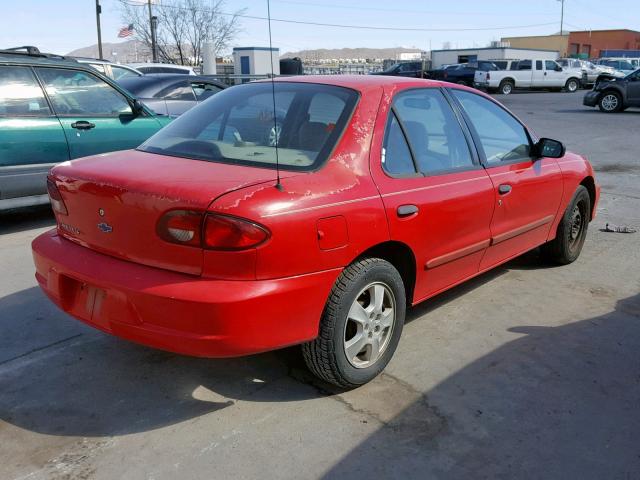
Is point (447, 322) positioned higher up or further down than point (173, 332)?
further down

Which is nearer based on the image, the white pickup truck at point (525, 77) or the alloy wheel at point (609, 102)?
the alloy wheel at point (609, 102)

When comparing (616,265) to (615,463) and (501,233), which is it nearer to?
(501,233)

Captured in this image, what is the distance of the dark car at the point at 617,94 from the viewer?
64.4ft

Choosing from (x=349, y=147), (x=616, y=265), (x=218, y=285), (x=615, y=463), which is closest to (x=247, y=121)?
(x=349, y=147)

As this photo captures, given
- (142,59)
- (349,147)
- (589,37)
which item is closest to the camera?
(349,147)

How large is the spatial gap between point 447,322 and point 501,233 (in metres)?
0.69

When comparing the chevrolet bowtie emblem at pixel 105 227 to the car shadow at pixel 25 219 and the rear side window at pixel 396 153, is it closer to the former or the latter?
the rear side window at pixel 396 153

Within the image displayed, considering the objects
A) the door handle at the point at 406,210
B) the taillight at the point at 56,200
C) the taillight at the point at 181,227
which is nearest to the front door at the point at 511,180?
the door handle at the point at 406,210

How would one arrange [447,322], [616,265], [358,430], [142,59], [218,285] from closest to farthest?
[218,285] → [358,430] → [447,322] → [616,265] → [142,59]

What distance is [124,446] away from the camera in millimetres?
2674

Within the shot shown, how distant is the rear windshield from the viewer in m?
3.10

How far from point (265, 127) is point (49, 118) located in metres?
3.72

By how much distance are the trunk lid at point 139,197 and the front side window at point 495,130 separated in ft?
5.75

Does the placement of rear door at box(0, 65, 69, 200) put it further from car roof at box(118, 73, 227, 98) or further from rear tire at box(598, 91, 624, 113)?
rear tire at box(598, 91, 624, 113)
